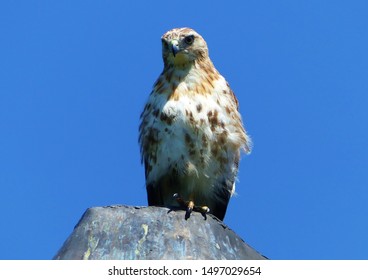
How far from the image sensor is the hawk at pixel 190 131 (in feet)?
32.9

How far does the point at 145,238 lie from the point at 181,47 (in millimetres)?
3956

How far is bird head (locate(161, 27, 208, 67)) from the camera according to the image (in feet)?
34.7

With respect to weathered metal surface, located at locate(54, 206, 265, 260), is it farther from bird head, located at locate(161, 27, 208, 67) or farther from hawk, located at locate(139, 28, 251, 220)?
bird head, located at locate(161, 27, 208, 67)

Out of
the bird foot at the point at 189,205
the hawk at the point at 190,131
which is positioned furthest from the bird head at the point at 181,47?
the bird foot at the point at 189,205

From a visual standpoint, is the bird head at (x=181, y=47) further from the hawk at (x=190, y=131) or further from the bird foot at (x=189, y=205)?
the bird foot at (x=189, y=205)

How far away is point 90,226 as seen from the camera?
7242mm

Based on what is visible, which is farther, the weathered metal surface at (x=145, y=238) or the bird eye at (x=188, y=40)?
the bird eye at (x=188, y=40)

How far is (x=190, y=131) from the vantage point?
9.98 m

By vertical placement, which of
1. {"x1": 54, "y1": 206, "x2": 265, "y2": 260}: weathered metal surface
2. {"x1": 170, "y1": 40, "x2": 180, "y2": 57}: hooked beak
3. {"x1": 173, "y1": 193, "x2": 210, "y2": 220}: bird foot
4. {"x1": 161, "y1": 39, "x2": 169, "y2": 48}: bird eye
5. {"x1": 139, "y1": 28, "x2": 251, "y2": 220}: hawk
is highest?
{"x1": 161, "y1": 39, "x2": 169, "y2": 48}: bird eye

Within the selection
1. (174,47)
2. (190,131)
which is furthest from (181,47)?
(190,131)

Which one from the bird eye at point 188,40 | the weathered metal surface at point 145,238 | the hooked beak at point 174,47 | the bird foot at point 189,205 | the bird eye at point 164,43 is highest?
the bird eye at point 188,40

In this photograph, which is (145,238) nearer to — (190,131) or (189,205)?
(189,205)

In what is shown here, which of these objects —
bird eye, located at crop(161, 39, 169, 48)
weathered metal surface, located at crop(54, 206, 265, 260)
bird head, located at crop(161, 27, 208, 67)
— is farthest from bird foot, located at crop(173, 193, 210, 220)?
bird eye, located at crop(161, 39, 169, 48)
